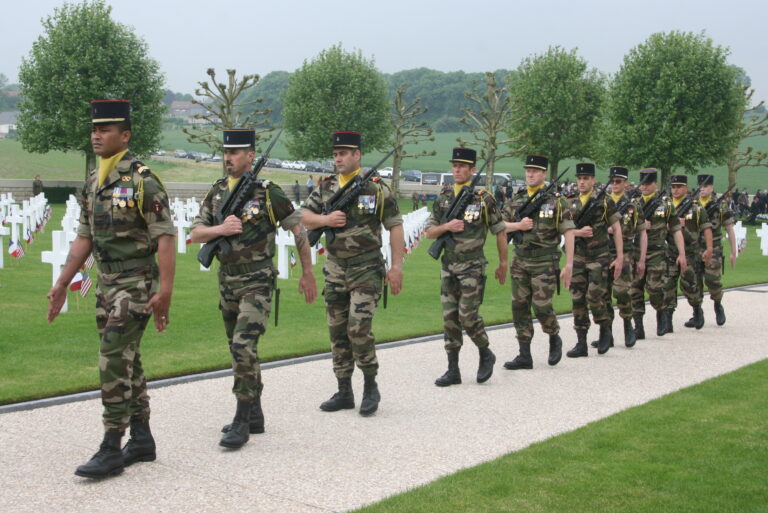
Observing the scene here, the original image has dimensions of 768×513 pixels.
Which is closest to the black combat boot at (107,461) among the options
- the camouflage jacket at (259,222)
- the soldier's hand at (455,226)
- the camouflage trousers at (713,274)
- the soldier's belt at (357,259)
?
the camouflage jacket at (259,222)

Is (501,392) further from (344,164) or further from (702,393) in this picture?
(344,164)

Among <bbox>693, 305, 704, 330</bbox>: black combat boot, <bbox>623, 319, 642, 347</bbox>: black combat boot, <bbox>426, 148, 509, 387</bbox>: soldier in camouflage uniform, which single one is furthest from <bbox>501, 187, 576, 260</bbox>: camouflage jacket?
<bbox>693, 305, 704, 330</bbox>: black combat boot

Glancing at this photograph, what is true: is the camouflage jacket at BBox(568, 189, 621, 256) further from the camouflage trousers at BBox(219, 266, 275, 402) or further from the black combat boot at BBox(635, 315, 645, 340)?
the camouflage trousers at BBox(219, 266, 275, 402)

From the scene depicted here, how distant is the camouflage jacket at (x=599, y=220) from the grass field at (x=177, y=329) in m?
1.50

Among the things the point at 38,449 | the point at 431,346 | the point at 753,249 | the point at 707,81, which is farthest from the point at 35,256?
the point at 707,81

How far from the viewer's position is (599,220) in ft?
35.7

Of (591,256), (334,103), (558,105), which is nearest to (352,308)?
(591,256)

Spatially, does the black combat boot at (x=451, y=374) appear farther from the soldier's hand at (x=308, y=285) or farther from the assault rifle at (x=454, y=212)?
the soldier's hand at (x=308, y=285)

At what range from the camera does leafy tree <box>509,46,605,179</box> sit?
6225 cm

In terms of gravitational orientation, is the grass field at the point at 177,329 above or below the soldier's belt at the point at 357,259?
below

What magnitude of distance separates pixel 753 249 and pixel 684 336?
21.3 meters

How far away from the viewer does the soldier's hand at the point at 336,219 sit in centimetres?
740

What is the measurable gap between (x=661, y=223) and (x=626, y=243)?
39.9 inches

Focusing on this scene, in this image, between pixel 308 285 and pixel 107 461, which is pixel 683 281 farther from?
pixel 107 461
